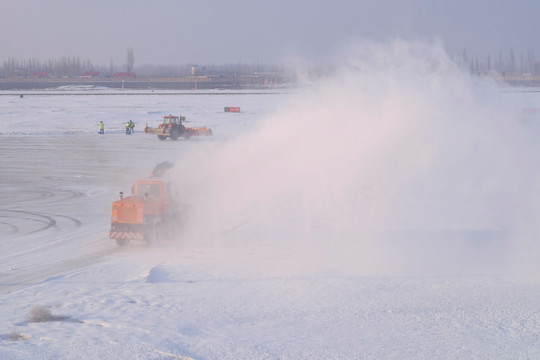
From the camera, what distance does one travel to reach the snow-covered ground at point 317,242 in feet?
30.2

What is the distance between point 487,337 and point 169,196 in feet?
31.5

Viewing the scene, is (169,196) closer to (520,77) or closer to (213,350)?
(213,350)

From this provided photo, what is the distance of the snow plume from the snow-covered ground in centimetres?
8

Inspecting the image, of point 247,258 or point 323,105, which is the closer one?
point 247,258

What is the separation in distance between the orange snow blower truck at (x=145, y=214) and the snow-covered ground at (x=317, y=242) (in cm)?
40

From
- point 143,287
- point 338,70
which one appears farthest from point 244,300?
point 338,70

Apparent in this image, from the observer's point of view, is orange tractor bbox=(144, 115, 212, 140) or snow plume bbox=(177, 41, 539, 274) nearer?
snow plume bbox=(177, 41, 539, 274)

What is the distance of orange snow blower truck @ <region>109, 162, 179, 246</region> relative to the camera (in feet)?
51.5

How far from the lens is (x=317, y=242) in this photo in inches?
635

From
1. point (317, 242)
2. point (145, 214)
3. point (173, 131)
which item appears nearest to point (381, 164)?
point (317, 242)

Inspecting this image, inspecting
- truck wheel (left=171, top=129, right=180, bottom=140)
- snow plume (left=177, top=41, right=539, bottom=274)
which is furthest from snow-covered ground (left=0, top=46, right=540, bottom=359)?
truck wheel (left=171, top=129, right=180, bottom=140)

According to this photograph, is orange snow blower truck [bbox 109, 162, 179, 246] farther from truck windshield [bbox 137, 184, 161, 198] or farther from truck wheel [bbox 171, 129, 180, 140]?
truck wheel [bbox 171, 129, 180, 140]

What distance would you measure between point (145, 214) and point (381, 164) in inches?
452

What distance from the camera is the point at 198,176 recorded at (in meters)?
23.4
